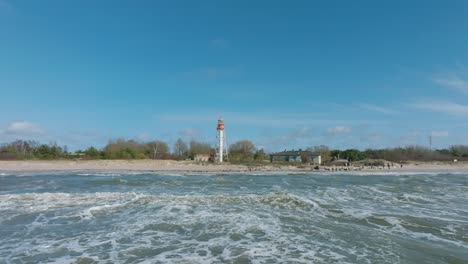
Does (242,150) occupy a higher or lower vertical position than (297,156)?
higher

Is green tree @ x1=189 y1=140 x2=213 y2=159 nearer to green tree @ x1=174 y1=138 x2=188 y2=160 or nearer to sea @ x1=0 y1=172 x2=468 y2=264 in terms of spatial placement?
green tree @ x1=174 y1=138 x2=188 y2=160

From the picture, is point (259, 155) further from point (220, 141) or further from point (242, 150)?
point (220, 141)

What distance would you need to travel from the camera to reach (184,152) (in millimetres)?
78625

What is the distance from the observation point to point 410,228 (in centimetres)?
955

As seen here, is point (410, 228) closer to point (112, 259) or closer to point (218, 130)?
point (112, 259)

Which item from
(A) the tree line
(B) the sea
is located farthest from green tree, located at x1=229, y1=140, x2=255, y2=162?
(B) the sea

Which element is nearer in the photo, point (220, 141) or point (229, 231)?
point (229, 231)

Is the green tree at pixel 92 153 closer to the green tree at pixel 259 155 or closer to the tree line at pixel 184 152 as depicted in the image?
the tree line at pixel 184 152

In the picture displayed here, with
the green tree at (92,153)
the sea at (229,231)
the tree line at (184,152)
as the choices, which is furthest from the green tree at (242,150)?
the sea at (229,231)

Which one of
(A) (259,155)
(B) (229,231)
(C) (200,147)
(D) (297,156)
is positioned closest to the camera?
(B) (229,231)

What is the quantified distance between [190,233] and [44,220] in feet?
16.2

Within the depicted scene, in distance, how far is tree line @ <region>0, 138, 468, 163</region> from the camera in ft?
199

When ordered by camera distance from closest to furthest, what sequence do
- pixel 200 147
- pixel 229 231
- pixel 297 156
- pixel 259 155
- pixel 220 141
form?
pixel 229 231, pixel 220 141, pixel 259 155, pixel 297 156, pixel 200 147

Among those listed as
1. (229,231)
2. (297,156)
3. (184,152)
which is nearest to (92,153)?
(184,152)
